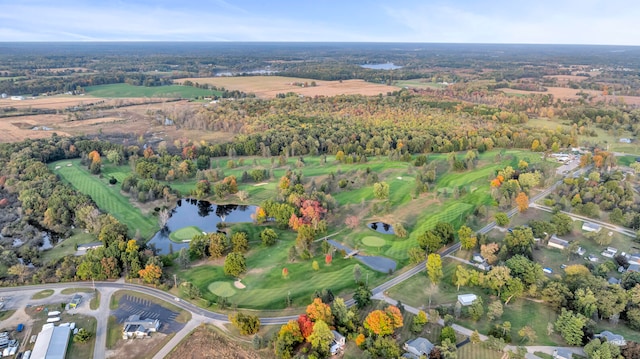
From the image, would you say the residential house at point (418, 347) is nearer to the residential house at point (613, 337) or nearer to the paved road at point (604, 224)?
the residential house at point (613, 337)

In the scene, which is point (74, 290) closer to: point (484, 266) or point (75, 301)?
point (75, 301)

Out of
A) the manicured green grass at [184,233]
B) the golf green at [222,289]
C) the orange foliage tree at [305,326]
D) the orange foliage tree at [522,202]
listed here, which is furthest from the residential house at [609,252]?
the manicured green grass at [184,233]

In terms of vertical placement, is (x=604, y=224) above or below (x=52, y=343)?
above

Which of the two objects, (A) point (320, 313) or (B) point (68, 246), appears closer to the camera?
(A) point (320, 313)

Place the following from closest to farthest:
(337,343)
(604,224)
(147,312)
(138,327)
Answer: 1. (337,343)
2. (138,327)
3. (147,312)
4. (604,224)

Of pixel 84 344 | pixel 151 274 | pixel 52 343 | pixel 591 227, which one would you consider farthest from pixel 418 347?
pixel 591 227

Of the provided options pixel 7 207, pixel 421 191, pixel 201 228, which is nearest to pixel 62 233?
pixel 7 207

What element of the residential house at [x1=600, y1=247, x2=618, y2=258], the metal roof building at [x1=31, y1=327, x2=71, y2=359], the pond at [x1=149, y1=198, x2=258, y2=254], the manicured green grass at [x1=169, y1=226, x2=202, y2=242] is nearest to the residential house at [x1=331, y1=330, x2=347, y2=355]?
the metal roof building at [x1=31, y1=327, x2=71, y2=359]

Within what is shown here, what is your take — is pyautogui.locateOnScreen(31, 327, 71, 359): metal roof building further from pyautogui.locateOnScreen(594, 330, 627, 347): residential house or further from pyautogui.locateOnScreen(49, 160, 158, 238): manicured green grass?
pyautogui.locateOnScreen(594, 330, 627, 347): residential house
